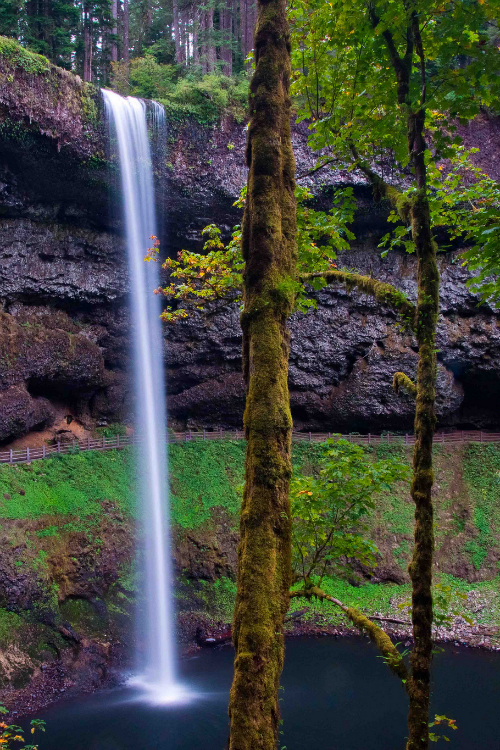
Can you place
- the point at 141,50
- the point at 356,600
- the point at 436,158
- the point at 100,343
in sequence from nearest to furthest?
the point at 436,158 < the point at 356,600 < the point at 100,343 < the point at 141,50

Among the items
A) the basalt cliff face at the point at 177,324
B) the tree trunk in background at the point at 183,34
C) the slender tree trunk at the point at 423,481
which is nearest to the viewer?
the slender tree trunk at the point at 423,481

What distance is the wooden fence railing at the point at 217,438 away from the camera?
21031 mm

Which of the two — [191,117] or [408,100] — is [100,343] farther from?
[408,100]

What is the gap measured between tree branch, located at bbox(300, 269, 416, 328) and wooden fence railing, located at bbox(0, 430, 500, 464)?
16531 millimetres

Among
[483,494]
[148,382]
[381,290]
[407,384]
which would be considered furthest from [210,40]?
[407,384]

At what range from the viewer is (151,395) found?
2402cm

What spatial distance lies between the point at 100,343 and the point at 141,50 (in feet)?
70.7

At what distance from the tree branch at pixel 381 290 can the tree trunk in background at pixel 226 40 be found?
2451 cm

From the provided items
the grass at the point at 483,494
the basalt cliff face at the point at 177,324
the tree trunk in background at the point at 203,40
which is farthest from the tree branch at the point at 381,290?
the tree trunk in background at the point at 203,40

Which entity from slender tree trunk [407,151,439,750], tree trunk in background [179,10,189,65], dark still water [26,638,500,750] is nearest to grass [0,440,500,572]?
dark still water [26,638,500,750]

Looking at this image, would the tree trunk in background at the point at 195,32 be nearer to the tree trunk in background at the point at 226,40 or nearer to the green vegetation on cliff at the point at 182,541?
the tree trunk in background at the point at 226,40

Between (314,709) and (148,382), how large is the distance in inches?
586

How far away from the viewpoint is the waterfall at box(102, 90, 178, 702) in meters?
15.8

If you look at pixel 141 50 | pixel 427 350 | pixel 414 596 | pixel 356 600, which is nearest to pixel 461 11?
pixel 427 350
